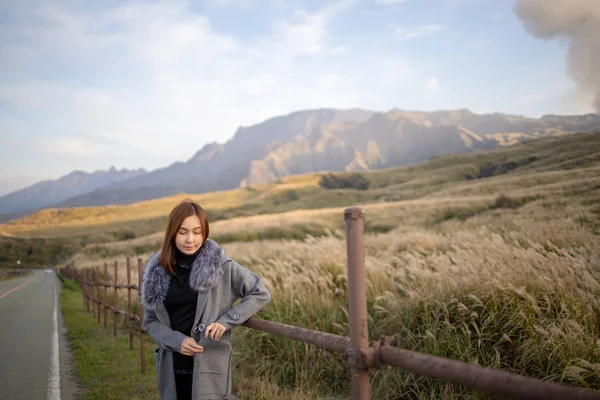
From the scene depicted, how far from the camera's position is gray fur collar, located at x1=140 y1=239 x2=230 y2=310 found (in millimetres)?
2869

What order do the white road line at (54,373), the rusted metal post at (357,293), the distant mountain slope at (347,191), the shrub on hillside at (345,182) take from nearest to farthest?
the rusted metal post at (357,293) → the white road line at (54,373) → the distant mountain slope at (347,191) → the shrub on hillside at (345,182)

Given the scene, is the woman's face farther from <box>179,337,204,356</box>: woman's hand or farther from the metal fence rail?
the metal fence rail

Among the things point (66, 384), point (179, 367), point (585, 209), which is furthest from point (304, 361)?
point (585, 209)

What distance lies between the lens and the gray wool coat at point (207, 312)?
112 inches

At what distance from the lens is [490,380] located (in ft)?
4.53

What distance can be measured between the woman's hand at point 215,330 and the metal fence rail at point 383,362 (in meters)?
0.54

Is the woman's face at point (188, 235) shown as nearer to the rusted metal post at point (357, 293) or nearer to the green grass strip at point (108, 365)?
the rusted metal post at point (357, 293)

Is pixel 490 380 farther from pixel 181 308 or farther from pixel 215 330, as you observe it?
pixel 181 308

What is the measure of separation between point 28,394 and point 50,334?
5.11 metres

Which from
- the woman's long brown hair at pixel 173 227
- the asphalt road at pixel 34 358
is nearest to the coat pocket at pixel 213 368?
the woman's long brown hair at pixel 173 227

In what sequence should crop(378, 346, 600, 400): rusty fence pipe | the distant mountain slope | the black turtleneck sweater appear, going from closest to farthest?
crop(378, 346, 600, 400): rusty fence pipe
the black turtleneck sweater
the distant mountain slope

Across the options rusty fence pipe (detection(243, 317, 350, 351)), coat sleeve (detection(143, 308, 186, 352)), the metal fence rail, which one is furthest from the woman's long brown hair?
the metal fence rail

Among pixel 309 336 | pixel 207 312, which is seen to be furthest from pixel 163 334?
pixel 309 336

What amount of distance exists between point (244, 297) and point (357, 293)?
1.31 meters
